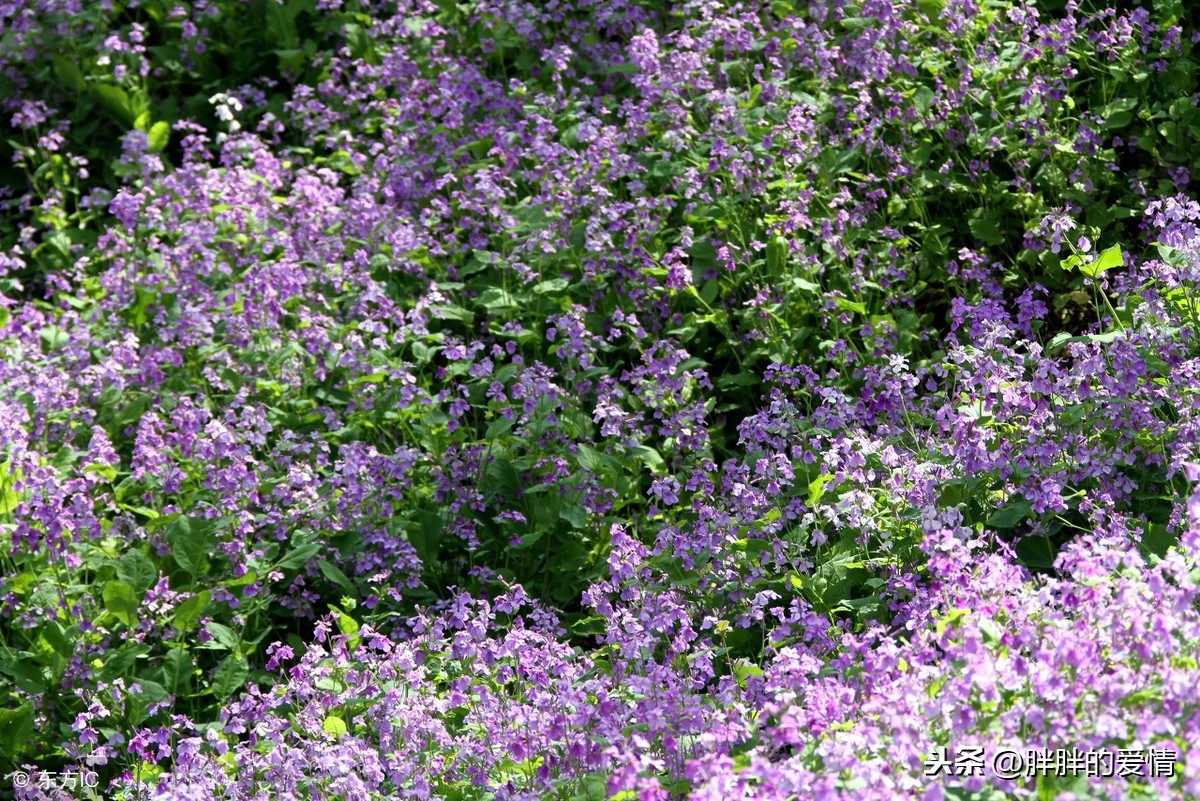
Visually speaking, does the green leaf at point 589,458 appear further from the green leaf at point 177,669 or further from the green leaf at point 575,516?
the green leaf at point 177,669

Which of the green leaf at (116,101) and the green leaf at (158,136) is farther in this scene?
the green leaf at (116,101)

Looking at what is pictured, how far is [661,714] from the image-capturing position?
3.19 m

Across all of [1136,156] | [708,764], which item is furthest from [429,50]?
[708,764]

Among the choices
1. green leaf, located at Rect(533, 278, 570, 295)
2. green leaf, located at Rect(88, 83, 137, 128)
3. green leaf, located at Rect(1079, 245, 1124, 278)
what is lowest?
green leaf, located at Rect(1079, 245, 1124, 278)

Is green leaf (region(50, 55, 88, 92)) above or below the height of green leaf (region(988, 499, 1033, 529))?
above

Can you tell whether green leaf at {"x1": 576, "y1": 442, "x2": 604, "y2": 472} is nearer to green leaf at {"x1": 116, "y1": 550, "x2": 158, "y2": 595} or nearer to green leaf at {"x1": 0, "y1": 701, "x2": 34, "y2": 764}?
green leaf at {"x1": 116, "y1": 550, "x2": 158, "y2": 595}

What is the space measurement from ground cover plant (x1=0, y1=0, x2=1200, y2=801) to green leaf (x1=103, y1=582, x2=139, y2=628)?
0.8 inches

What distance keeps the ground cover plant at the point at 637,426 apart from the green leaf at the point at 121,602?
0.02m

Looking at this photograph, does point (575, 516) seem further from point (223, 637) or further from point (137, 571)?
point (137, 571)

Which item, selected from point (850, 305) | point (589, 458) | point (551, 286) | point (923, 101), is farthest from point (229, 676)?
point (923, 101)

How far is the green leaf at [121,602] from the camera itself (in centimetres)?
432

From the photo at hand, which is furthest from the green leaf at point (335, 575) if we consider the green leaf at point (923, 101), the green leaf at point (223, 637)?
the green leaf at point (923, 101)

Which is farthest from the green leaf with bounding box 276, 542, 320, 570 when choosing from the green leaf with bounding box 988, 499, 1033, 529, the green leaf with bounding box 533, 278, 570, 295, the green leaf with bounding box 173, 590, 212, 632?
the green leaf with bounding box 988, 499, 1033, 529

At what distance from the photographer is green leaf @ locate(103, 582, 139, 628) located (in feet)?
14.2
